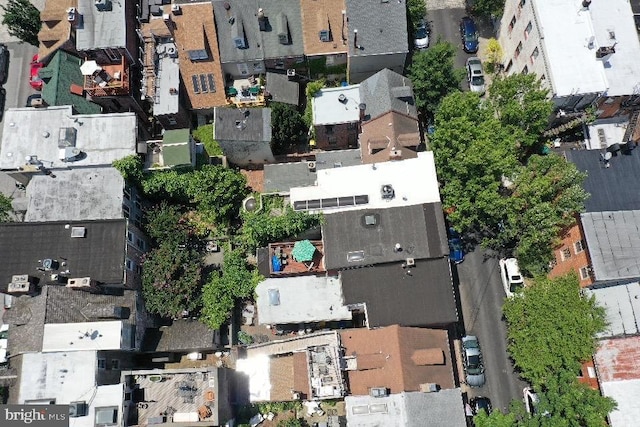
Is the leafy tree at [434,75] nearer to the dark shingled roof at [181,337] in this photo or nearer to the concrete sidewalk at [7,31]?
the dark shingled roof at [181,337]

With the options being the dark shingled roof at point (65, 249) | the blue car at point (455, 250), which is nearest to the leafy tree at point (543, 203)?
the blue car at point (455, 250)

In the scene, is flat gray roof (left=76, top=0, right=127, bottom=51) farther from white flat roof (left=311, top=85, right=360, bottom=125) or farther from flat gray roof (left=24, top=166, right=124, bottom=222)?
white flat roof (left=311, top=85, right=360, bottom=125)

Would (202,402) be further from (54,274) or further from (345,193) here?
(345,193)

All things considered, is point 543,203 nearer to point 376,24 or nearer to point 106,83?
point 376,24

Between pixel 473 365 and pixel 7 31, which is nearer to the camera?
pixel 473 365

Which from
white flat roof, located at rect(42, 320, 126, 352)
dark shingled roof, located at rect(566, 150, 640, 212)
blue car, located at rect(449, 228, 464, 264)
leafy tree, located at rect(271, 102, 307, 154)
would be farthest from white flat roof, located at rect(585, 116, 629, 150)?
white flat roof, located at rect(42, 320, 126, 352)

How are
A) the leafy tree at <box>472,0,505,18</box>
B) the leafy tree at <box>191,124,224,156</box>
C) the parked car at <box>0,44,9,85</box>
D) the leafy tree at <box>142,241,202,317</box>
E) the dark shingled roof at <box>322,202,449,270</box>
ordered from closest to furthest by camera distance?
the dark shingled roof at <box>322,202,449,270</box>
the leafy tree at <box>142,241,202,317</box>
the leafy tree at <box>191,124,224,156</box>
the leafy tree at <box>472,0,505,18</box>
the parked car at <box>0,44,9,85</box>

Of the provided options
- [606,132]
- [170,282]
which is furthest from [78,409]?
[606,132]
